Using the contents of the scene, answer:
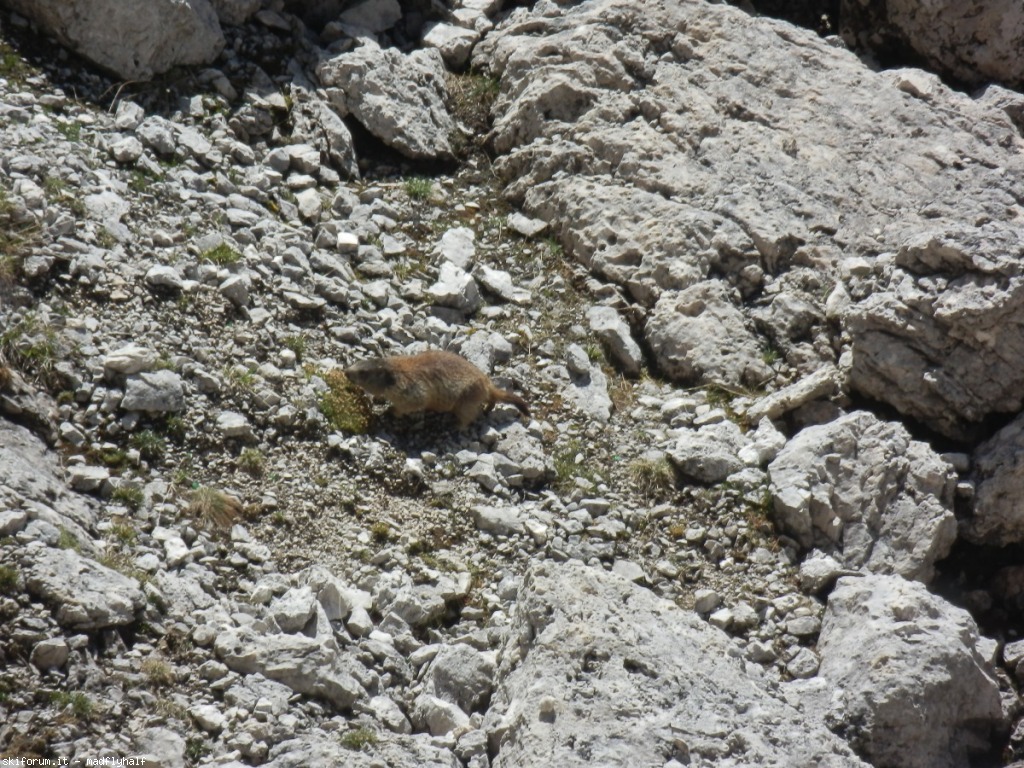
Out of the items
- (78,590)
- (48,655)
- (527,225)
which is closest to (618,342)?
(527,225)

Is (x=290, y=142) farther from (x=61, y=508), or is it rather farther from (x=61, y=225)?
(x=61, y=508)

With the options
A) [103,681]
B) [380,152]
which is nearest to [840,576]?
[103,681]

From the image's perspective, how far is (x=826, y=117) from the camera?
11.7 meters

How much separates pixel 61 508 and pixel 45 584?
844mm

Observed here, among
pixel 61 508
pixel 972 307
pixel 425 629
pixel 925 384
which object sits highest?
pixel 972 307

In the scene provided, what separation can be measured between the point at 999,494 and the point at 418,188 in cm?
626

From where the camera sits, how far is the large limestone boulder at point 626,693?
6.14 meters

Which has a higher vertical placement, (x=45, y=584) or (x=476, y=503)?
(x=45, y=584)

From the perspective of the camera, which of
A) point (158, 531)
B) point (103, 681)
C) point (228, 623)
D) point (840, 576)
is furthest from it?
point (840, 576)

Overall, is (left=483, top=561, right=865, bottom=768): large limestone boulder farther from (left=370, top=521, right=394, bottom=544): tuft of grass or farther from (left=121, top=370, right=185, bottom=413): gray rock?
(left=121, top=370, right=185, bottom=413): gray rock

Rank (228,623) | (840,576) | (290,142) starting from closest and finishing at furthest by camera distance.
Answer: (228,623), (840,576), (290,142)

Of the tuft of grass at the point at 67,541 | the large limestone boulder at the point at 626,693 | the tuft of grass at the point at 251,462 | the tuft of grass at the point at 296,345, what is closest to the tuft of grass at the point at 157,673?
the tuft of grass at the point at 67,541

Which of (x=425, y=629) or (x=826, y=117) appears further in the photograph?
(x=826, y=117)

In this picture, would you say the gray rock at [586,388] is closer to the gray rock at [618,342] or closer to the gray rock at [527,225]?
the gray rock at [618,342]
